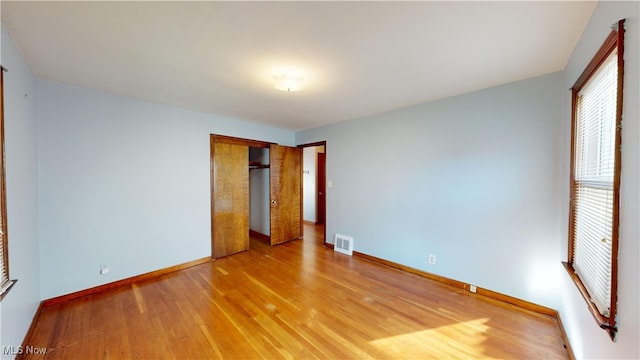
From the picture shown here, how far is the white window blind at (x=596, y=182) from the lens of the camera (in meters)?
1.30

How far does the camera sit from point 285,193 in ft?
16.3

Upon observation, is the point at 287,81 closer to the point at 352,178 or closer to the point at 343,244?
the point at 352,178

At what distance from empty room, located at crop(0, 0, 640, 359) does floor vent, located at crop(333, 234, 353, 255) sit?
0.21ft

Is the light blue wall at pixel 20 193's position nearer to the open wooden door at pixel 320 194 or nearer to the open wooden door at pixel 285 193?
the open wooden door at pixel 285 193

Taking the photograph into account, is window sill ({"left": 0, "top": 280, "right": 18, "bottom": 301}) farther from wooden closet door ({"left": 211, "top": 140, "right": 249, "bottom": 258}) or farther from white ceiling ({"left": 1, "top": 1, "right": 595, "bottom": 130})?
wooden closet door ({"left": 211, "top": 140, "right": 249, "bottom": 258})

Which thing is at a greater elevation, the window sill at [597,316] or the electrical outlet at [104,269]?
the window sill at [597,316]

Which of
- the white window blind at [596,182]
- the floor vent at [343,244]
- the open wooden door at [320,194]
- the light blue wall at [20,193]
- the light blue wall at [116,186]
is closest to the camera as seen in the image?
the white window blind at [596,182]

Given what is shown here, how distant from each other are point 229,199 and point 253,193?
1.30 m

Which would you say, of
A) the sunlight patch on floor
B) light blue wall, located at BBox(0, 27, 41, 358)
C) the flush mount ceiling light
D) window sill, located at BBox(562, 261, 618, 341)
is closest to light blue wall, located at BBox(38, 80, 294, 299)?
light blue wall, located at BBox(0, 27, 41, 358)

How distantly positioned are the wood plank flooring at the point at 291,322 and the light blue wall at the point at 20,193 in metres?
0.34

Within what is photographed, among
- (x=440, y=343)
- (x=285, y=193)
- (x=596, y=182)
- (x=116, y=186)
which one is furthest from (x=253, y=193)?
(x=596, y=182)

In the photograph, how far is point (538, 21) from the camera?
5.04ft

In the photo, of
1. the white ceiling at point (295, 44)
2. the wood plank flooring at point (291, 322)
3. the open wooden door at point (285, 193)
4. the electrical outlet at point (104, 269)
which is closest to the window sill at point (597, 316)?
the wood plank flooring at point (291, 322)

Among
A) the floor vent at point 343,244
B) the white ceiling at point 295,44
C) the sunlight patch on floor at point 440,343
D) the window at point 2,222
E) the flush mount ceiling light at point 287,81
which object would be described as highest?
the white ceiling at point 295,44
